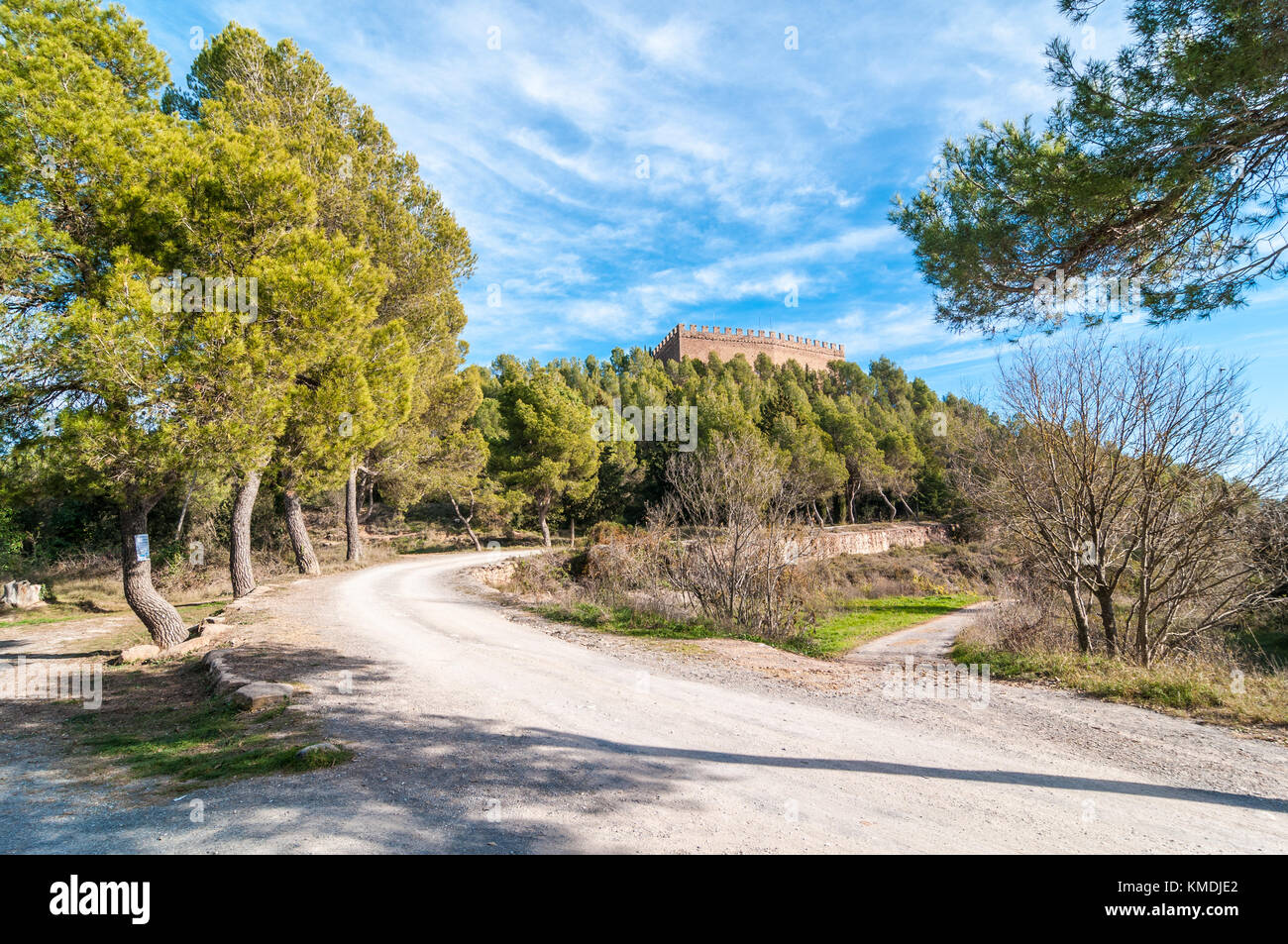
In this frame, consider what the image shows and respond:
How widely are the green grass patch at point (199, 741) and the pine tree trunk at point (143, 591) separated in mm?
3128

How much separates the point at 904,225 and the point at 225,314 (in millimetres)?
9348

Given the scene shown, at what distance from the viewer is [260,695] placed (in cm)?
637

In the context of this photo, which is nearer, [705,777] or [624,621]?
[705,777]

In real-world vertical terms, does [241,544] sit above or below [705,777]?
above

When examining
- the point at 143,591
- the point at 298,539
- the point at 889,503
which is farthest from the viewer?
the point at 889,503

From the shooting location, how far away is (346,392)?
10.4 m

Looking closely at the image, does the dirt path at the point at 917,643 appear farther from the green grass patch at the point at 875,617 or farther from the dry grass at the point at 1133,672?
the dry grass at the point at 1133,672

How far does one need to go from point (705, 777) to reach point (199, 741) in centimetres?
471

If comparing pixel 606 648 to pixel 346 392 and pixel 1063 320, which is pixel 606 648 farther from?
pixel 1063 320

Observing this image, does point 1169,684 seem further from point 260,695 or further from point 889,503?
point 889,503

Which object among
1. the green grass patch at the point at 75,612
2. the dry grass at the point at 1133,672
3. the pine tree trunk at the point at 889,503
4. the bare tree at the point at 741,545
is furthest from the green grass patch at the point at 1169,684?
the pine tree trunk at the point at 889,503

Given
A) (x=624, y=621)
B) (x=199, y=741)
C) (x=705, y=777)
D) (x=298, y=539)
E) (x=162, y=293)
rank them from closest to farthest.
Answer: (x=705, y=777) < (x=199, y=741) < (x=162, y=293) < (x=624, y=621) < (x=298, y=539)

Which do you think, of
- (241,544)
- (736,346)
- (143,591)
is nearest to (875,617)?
(241,544)
